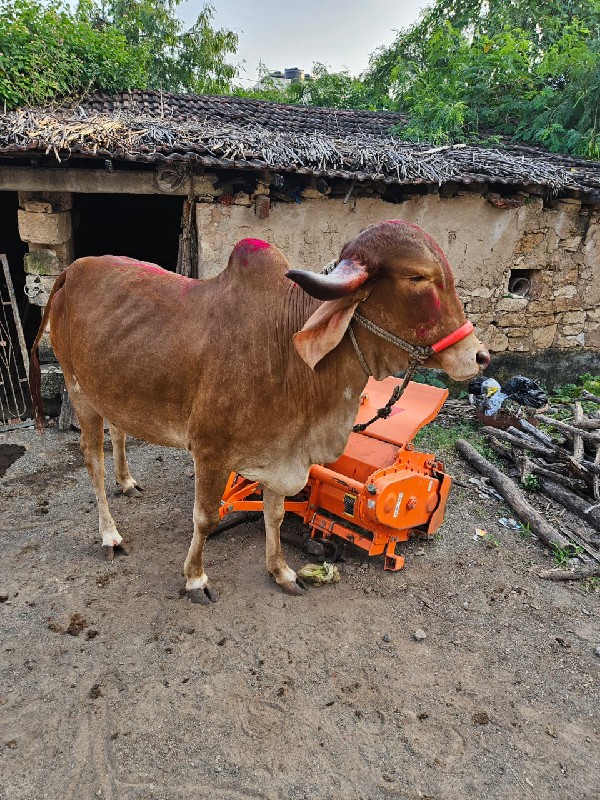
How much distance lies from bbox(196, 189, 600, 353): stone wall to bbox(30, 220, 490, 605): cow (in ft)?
9.57

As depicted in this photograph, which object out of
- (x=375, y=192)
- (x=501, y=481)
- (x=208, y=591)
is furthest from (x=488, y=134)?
(x=208, y=591)

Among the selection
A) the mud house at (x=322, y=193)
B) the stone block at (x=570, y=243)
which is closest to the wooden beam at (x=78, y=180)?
the mud house at (x=322, y=193)

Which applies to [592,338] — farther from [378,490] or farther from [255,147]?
[378,490]

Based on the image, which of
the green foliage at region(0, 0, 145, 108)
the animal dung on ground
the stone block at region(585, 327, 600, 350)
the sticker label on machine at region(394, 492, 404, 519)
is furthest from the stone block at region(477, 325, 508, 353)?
the green foliage at region(0, 0, 145, 108)

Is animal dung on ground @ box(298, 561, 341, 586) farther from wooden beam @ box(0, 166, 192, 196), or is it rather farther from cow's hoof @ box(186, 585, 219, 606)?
wooden beam @ box(0, 166, 192, 196)

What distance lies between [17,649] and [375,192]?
5.71 m

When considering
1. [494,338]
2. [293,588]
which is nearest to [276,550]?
[293,588]

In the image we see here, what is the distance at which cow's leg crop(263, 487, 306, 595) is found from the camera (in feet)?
11.7

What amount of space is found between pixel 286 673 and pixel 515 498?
2661mm

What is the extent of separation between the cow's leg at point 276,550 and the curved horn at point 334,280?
162cm

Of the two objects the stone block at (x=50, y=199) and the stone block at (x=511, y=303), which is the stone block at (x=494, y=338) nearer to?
the stone block at (x=511, y=303)

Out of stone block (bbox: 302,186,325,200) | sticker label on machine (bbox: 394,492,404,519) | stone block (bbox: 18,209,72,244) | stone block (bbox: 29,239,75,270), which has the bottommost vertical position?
sticker label on machine (bbox: 394,492,404,519)

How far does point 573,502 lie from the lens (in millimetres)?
4805

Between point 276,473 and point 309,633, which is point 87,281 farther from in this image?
point 309,633
